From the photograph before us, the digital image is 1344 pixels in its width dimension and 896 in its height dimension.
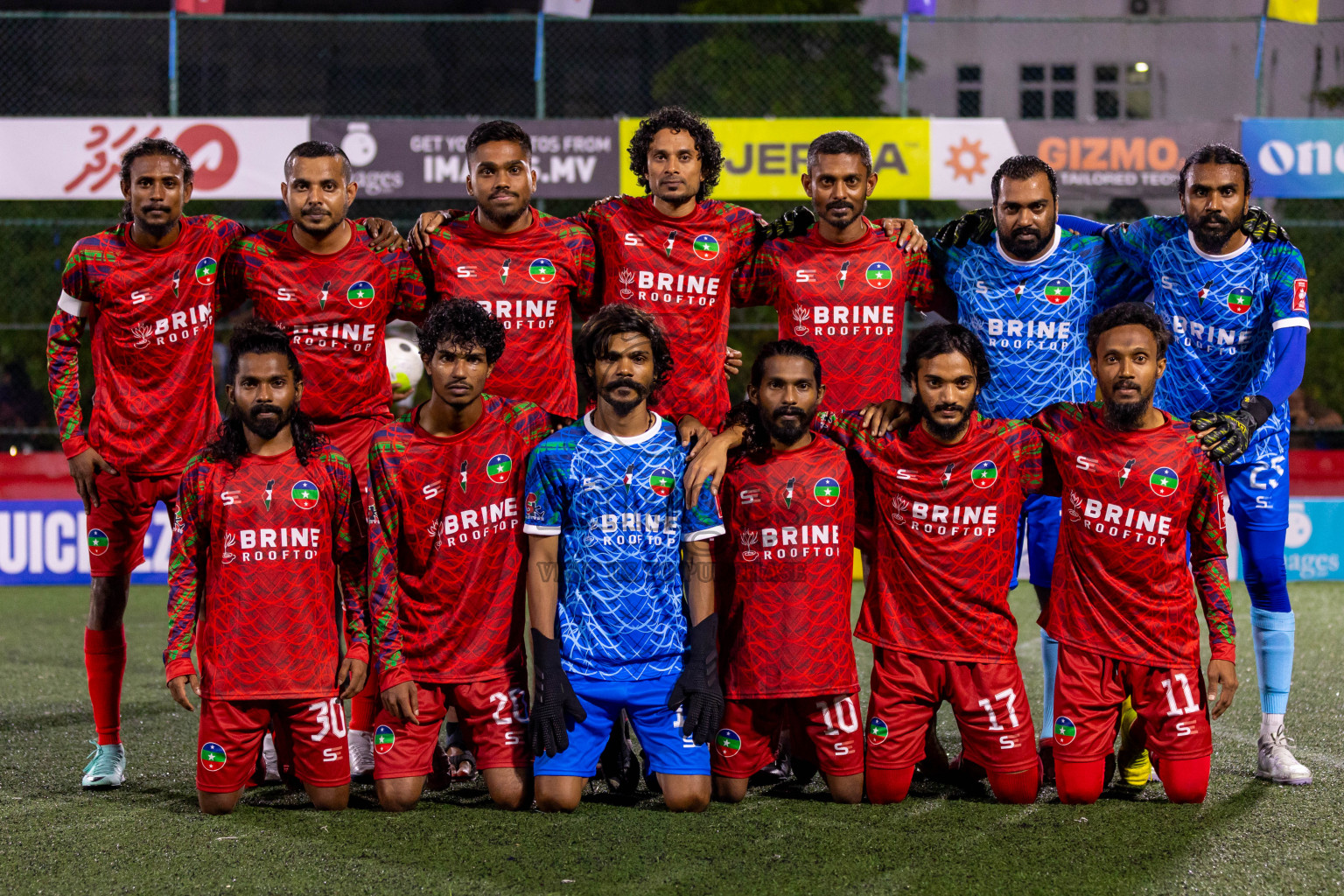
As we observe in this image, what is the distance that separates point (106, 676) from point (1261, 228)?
14.4 ft

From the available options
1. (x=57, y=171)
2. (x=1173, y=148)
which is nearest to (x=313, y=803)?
(x=57, y=171)

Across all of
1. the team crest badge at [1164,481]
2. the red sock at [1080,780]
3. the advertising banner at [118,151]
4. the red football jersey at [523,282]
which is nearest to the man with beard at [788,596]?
the red sock at [1080,780]

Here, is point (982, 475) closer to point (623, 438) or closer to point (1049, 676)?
point (1049, 676)

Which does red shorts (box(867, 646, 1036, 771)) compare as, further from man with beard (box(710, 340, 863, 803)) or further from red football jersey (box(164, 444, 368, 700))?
red football jersey (box(164, 444, 368, 700))

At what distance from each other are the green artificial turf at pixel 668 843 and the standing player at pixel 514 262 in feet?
4.86

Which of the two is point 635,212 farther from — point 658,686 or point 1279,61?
point 1279,61

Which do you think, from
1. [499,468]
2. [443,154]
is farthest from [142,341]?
[443,154]

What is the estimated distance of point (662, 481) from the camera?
13.0 feet

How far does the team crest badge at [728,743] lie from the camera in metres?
3.98

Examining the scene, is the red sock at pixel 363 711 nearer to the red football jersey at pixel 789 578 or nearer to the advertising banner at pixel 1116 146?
the red football jersey at pixel 789 578

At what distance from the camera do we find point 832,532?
13.3 feet

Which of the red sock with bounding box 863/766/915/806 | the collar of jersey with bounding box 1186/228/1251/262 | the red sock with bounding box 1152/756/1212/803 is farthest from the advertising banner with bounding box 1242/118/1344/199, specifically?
the red sock with bounding box 863/766/915/806

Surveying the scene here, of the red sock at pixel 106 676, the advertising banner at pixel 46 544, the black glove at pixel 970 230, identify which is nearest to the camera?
the red sock at pixel 106 676

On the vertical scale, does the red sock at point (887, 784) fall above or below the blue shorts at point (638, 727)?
below
